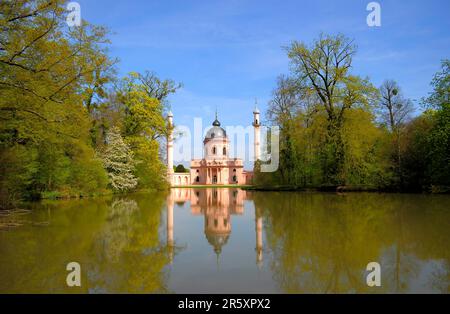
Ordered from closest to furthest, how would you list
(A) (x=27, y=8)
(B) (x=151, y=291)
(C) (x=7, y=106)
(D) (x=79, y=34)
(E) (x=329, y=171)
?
(B) (x=151, y=291) < (A) (x=27, y=8) < (C) (x=7, y=106) < (D) (x=79, y=34) < (E) (x=329, y=171)

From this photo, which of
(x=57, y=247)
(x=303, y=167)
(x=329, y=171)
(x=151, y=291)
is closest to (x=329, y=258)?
(x=151, y=291)

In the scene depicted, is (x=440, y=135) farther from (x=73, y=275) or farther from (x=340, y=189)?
(x=73, y=275)

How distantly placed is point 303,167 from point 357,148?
6653 millimetres

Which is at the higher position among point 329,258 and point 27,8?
point 27,8

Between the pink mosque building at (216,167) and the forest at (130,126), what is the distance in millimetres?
43845

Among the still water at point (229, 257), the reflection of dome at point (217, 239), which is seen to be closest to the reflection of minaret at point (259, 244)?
the still water at point (229, 257)

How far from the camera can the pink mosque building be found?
83.0m

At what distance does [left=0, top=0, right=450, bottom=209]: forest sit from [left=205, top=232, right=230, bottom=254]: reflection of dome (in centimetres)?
767

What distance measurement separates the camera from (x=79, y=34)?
16281mm

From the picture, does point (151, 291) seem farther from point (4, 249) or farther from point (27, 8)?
point (27, 8)

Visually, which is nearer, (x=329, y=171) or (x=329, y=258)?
(x=329, y=258)

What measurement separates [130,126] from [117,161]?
4.44 metres

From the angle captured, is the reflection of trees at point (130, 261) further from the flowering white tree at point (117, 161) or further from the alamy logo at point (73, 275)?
the flowering white tree at point (117, 161)

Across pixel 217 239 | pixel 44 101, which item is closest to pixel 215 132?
pixel 44 101
